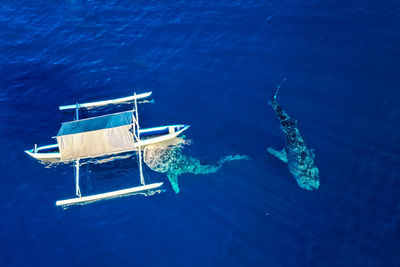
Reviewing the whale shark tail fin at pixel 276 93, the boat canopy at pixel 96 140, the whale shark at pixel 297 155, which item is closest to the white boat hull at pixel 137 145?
the boat canopy at pixel 96 140

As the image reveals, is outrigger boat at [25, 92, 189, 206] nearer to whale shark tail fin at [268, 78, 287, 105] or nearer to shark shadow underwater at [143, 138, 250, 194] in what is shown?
shark shadow underwater at [143, 138, 250, 194]

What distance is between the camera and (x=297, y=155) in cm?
4284

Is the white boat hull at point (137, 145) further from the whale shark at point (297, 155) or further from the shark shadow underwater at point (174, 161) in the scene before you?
the whale shark at point (297, 155)

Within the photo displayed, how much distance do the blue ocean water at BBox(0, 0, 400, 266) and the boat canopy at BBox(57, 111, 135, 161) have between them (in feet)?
11.0

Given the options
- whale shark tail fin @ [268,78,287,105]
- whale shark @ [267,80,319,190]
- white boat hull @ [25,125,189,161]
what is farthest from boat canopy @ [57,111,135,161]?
whale shark tail fin @ [268,78,287,105]

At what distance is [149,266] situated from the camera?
121ft

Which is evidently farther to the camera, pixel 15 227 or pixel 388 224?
pixel 15 227

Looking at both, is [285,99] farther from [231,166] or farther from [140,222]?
[140,222]

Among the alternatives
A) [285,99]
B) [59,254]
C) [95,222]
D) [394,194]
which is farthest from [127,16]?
[394,194]

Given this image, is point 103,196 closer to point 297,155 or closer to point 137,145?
point 137,145

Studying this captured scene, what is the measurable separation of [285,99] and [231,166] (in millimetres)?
13450

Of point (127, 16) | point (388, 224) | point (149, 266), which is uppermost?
point (127, 16)

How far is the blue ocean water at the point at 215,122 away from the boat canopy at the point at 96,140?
3345 mm

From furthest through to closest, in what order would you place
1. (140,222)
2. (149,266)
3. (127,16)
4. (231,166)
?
(127,16)
(231,166)
(140,222)
(149,266)
